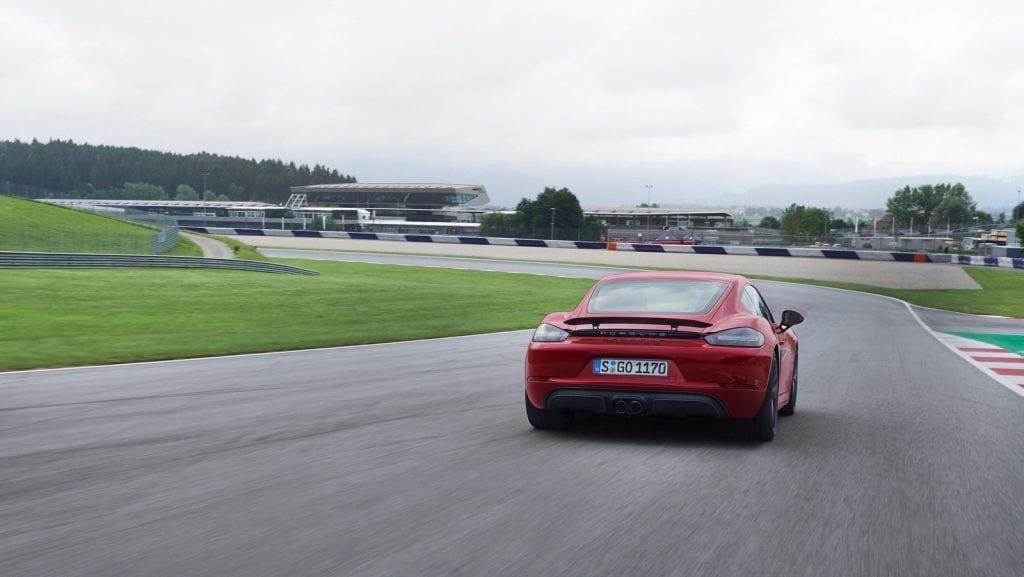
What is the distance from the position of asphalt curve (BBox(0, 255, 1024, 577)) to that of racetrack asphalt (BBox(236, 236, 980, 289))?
37621 millimetres

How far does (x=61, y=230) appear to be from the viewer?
5238 centimetres

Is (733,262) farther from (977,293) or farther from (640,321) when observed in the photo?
(640,321)

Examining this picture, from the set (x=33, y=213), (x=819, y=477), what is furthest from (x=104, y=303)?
(x=33, y=213)

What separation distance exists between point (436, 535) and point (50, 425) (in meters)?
4.38

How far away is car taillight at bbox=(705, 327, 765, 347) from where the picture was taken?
7.05 meters

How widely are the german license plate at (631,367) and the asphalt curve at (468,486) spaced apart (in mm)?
520

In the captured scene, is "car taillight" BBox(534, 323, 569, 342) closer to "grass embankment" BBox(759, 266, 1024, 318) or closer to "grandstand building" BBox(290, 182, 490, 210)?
"grass embankment" BBox(759, 266, 1024, 318)

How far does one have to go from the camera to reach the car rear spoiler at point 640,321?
7137 millimetres

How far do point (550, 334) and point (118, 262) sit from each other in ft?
100

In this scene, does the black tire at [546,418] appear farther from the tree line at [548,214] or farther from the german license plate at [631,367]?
the tree line at [548,214]

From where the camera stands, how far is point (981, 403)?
10250 millimetres

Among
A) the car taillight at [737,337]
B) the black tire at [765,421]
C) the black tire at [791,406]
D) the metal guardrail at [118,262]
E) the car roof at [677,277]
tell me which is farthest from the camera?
the metal guardrail at [118,262]

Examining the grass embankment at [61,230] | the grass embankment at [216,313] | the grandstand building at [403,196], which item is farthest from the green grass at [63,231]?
the grandstand building at [403,196]

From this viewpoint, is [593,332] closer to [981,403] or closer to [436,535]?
[436,535]
